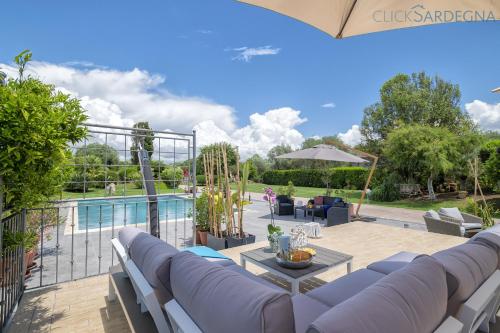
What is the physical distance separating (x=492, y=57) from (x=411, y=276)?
15.1 metres

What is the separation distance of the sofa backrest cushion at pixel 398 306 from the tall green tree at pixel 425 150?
13.3 meters

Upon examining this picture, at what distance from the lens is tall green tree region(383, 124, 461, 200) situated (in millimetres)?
12344

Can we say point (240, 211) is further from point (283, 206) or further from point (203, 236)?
point (283, 206)

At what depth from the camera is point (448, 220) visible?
18.1 ft

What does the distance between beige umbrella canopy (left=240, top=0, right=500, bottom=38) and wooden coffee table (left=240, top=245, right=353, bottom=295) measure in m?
2.15

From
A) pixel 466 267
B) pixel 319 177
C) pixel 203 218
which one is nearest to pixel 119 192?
pixel 203 218

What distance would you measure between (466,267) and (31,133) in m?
2.81

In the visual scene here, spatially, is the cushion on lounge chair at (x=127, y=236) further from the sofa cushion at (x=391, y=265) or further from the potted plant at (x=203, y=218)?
the potted plant at (x=203, y=218)

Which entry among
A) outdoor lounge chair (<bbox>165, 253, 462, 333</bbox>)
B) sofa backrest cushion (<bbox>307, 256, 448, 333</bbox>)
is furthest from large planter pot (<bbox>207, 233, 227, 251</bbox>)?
sofa backrest cushion (<bbox>307, 256, 448, 333</bbox>)

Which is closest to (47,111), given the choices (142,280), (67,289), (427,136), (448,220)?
(142,280)

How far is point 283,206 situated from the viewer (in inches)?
373

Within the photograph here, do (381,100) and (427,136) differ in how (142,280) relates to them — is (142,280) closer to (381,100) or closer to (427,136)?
(427,136)

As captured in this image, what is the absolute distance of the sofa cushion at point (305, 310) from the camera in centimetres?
160

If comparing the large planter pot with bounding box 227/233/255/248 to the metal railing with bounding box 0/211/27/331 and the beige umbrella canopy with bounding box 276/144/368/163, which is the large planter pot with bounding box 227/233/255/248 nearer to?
the metal railing with bounding box 0/211/27/331
